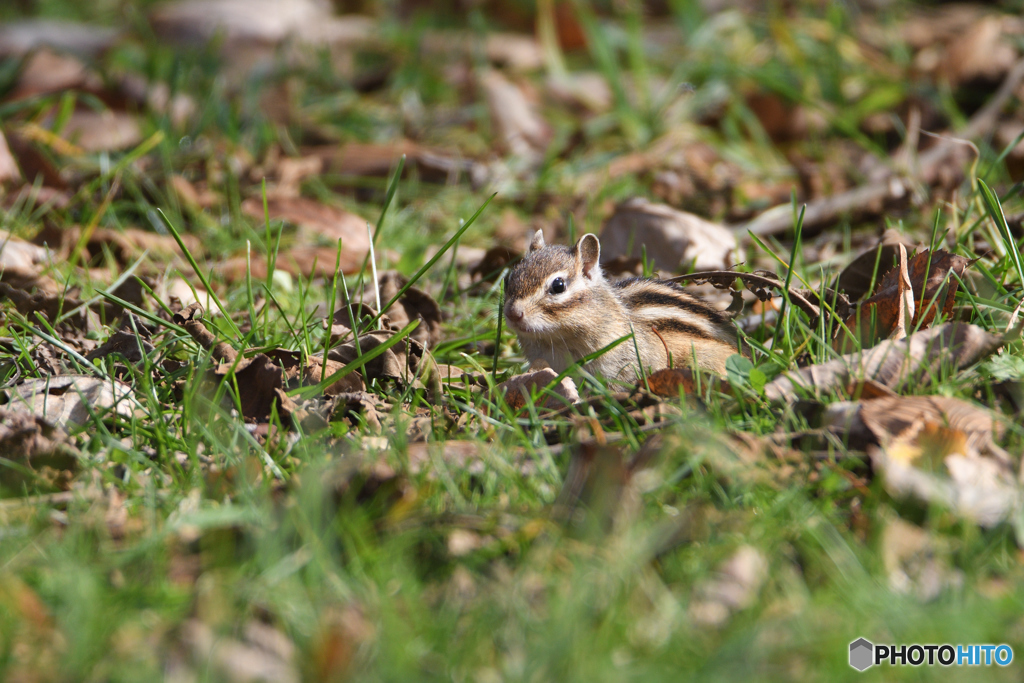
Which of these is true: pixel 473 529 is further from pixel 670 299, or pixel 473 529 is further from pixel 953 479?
pixel 670 299

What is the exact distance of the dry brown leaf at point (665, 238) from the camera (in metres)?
4.83

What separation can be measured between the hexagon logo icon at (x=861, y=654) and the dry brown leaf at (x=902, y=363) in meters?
1.15

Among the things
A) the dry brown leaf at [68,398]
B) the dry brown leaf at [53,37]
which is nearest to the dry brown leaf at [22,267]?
the dry brown leaf at [68,398]

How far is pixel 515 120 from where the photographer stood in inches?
297

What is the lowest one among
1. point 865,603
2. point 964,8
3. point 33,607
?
point 964,8

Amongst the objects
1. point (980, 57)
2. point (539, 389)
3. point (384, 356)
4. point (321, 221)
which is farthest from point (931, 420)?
point (980, 57)

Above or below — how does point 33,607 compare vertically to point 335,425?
above

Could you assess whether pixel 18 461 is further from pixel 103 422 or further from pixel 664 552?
pixel 664 552

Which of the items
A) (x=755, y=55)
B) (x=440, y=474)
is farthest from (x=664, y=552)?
(x=755, y=55)

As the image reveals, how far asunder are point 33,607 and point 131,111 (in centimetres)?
588

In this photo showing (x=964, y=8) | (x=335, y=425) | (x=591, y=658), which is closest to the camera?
(x=591, y=658)

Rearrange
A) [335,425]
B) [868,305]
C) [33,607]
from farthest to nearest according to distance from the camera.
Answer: [868,305]
[335,425]
[33,607]

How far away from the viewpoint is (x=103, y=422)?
10.4ft

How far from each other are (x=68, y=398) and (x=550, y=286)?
2091 mm
